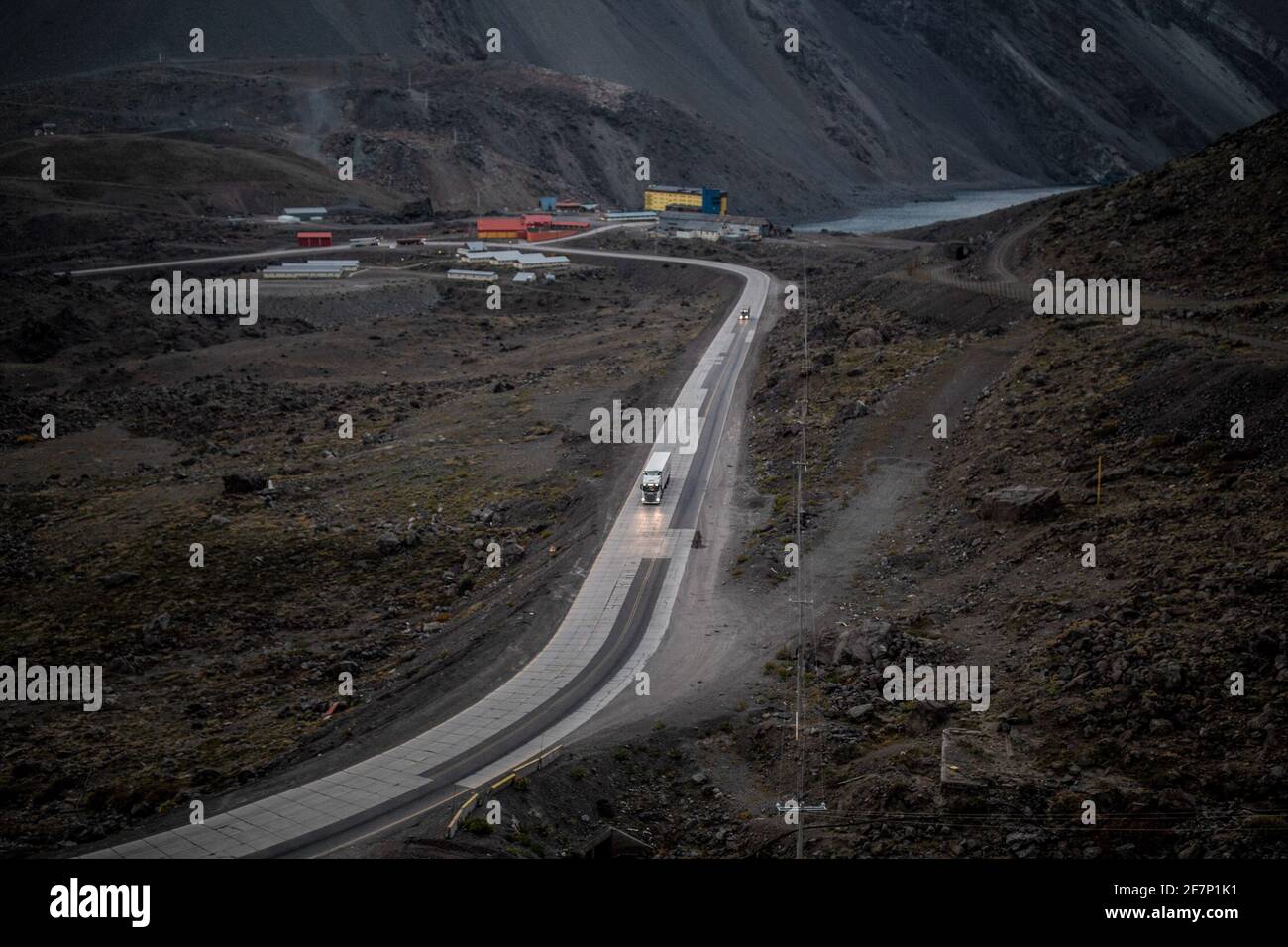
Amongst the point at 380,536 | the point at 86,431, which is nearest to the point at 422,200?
the point at 86,431

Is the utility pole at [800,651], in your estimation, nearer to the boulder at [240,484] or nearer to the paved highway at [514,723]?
the paved highway at [514,723]

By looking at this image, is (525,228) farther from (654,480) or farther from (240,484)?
(654,480)

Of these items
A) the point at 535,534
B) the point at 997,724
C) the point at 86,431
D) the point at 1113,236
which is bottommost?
the point at 997,724

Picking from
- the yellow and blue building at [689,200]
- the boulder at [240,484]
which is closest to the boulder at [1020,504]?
the boulder at [240,484]

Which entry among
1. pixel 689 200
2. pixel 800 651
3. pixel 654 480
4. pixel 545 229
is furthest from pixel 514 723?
pixel 689 200

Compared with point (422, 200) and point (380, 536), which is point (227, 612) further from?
point (422, 200)

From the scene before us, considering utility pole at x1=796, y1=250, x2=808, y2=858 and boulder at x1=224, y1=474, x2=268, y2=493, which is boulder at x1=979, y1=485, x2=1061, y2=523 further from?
boulder at x1=224, y1=474, x2=268, y2=493
